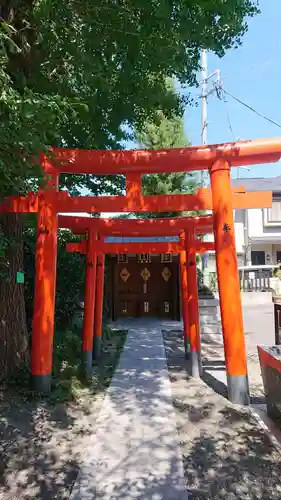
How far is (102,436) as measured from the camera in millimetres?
4328

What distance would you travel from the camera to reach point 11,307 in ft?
18.6

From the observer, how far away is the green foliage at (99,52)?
13.0ft

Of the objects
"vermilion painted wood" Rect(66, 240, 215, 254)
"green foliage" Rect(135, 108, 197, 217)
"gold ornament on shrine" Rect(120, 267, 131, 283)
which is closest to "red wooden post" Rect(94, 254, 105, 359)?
"vermilion painted wood" Rect(66, 240, 215, 254)

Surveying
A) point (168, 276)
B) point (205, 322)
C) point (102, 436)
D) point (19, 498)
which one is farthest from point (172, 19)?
point (168, 276)

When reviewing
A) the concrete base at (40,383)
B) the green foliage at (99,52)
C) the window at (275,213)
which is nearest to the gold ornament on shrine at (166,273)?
the window at (275,213)

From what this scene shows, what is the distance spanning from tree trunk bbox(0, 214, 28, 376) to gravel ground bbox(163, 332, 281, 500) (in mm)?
2396

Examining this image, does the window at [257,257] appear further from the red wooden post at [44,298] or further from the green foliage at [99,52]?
the red wooden post at [44,298]

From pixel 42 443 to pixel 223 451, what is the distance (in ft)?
6.10

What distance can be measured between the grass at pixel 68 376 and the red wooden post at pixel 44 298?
21cm

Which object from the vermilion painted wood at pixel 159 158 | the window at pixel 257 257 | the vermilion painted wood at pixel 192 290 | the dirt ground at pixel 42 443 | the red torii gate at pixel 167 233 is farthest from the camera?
the window at pixel 257 257

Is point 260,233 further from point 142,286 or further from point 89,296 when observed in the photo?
point 89,296

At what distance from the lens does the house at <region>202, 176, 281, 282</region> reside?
961 inches

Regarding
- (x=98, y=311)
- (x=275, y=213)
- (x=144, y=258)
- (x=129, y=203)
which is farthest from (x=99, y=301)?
(x=275, y=213)

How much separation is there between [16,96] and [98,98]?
10.3 ft
